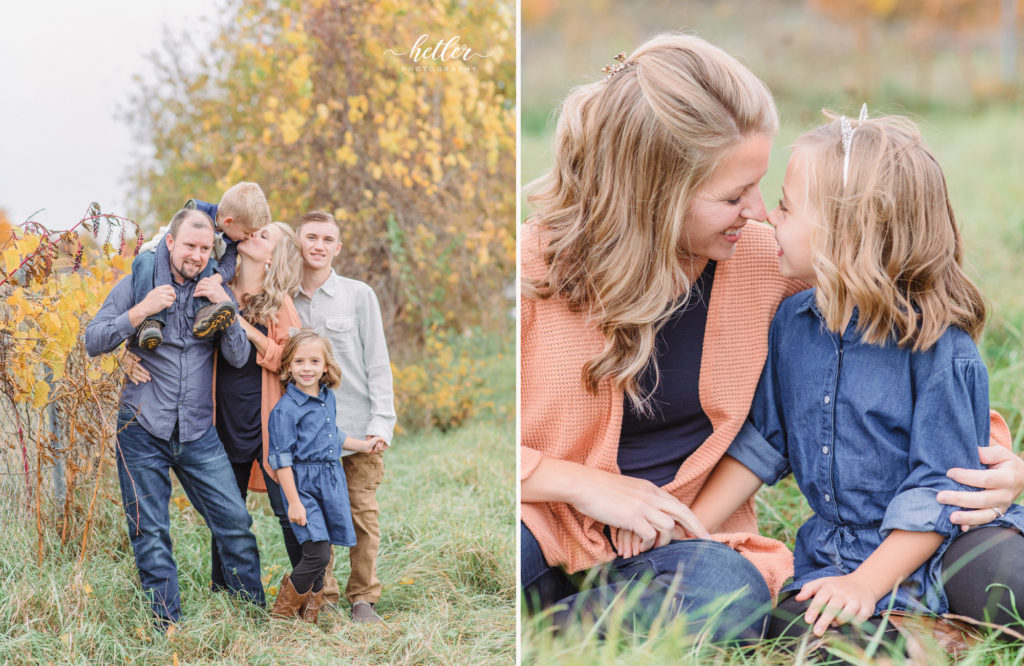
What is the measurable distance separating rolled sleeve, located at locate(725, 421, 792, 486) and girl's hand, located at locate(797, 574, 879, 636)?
13.2 inches

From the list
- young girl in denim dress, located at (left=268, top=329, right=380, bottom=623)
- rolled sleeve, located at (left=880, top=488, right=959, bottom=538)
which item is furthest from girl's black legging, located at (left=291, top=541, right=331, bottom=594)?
rolled sleeve, located at (left=880, top=488, right=959, bottom=538)

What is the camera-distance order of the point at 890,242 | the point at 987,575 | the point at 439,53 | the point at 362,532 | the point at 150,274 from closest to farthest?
the point at 987,575, the point at 890,242, the point at 150,274, the point at 362,532, the point at 439,53

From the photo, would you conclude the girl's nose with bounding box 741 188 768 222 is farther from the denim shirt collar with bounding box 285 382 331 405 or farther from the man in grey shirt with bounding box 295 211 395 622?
the denim shirt collar with bounding box 285 382 331 405

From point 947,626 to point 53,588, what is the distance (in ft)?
6.35

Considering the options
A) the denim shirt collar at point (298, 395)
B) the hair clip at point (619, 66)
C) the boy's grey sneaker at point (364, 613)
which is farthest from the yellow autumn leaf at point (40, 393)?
the hair clip at point (619, 66)

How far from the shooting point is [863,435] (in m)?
2.06

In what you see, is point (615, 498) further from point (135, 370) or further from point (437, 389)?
point (437, 389)

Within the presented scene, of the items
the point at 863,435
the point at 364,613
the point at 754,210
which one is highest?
the point at 754,210

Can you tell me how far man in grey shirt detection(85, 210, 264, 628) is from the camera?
2.15 meters

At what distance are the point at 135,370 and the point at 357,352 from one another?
0.53m

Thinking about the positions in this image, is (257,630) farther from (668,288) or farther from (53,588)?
(668,288)

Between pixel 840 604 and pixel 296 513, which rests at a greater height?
pixel 296 513

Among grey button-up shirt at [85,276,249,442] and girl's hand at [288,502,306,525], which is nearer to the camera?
grey button-up shirt at [85,276,249,442]

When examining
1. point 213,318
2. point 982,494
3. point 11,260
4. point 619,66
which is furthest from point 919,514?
point 11,260
